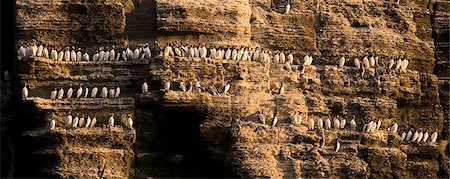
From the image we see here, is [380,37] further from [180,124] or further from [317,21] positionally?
[180,124]

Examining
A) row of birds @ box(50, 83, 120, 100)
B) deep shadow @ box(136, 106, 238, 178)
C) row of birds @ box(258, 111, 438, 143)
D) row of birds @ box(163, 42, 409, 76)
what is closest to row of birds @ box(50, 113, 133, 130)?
row of birds @ box(50, 83, 120, 100)

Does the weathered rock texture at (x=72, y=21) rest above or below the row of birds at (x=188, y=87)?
above

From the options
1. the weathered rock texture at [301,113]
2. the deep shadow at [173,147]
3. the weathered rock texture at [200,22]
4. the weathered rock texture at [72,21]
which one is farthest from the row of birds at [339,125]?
the weathered rock texture at [72,21]

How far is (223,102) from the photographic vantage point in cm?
3756

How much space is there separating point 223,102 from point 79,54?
4542mm

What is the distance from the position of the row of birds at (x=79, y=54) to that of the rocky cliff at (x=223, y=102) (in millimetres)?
260

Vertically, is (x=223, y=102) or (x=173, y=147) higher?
(x=223, y=102)

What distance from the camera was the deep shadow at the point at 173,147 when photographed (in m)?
37.5

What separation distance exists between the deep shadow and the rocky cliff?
0.04m

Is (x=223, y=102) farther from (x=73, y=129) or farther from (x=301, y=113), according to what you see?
(x=73, y=129)

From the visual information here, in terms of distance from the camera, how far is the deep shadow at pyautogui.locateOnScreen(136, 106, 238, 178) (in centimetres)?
3753

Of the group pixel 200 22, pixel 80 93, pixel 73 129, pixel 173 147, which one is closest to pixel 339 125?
pixel 173 147

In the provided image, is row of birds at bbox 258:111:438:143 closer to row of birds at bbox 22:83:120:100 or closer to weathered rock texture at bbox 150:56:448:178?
weathered rock texture at bbox 150:56:448:178

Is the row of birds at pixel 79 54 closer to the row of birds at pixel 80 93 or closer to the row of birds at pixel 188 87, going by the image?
the row of birds at pixel 80 93
